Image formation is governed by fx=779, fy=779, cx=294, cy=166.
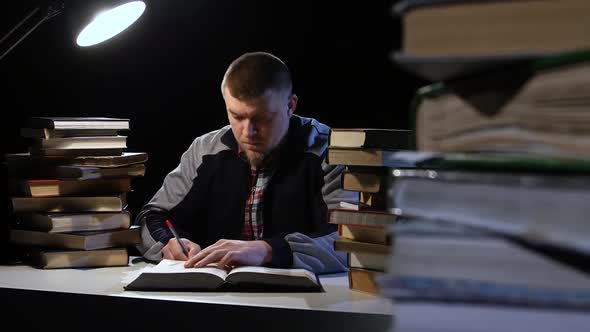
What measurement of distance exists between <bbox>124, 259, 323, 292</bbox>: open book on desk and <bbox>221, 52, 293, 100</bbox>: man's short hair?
3.02ft

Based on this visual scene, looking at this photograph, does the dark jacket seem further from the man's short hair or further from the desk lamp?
the desk lamp

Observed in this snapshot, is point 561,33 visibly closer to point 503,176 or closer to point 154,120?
point 503,176

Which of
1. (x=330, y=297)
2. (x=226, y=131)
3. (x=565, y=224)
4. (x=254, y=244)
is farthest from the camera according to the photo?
(x=226, y=131)

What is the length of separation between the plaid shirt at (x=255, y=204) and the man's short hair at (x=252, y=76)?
0.39 meters

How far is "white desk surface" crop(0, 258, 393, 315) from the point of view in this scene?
152 cm

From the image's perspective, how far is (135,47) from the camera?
3342 mm

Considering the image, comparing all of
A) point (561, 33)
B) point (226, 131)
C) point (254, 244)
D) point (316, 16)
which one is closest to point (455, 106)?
point (561, 33)

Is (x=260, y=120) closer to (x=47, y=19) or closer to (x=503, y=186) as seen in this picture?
(x=47, y=19)

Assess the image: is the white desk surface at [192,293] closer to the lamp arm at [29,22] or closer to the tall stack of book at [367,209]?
the tall stack of book at [367,209]

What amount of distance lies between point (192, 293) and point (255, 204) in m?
1.21

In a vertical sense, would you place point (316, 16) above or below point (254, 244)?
above

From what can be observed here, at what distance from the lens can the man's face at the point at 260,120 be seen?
8.38 ft

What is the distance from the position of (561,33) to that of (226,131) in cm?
245

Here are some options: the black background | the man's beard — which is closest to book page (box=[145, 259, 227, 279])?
the man's beard
